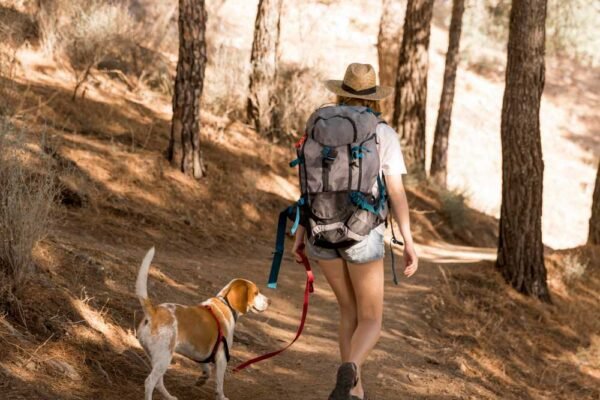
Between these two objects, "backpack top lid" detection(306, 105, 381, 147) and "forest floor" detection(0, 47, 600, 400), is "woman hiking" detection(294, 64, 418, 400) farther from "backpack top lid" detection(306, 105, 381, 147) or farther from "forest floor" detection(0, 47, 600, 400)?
"forest floor" detection(0, 47, 600, 400)

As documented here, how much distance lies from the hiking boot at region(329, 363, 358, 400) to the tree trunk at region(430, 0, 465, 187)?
50.4 ft

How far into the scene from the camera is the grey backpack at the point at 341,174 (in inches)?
190

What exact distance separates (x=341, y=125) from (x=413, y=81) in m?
12.7

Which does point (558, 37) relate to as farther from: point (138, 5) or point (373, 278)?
point (373, 278)

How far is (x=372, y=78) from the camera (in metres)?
5.15

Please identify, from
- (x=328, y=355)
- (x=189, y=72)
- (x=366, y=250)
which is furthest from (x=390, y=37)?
(x=366, y=250)

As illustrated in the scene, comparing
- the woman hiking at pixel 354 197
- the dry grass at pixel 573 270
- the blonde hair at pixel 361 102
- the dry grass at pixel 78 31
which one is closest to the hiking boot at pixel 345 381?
the woman hiking at pixel 354 197

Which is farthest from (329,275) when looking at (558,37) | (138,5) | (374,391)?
(558,37)

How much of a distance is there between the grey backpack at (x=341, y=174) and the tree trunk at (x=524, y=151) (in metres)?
6.14

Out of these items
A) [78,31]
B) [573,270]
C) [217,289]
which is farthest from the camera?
[78,31]

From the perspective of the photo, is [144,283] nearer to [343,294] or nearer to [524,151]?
[343,294]

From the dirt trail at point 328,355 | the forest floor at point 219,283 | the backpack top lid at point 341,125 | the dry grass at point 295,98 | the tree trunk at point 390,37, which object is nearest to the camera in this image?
the backpack top lid at point 341,125

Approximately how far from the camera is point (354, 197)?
486cm

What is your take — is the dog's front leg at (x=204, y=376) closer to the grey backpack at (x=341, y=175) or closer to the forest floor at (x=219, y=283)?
the forest floor at (x=219, y=283)
